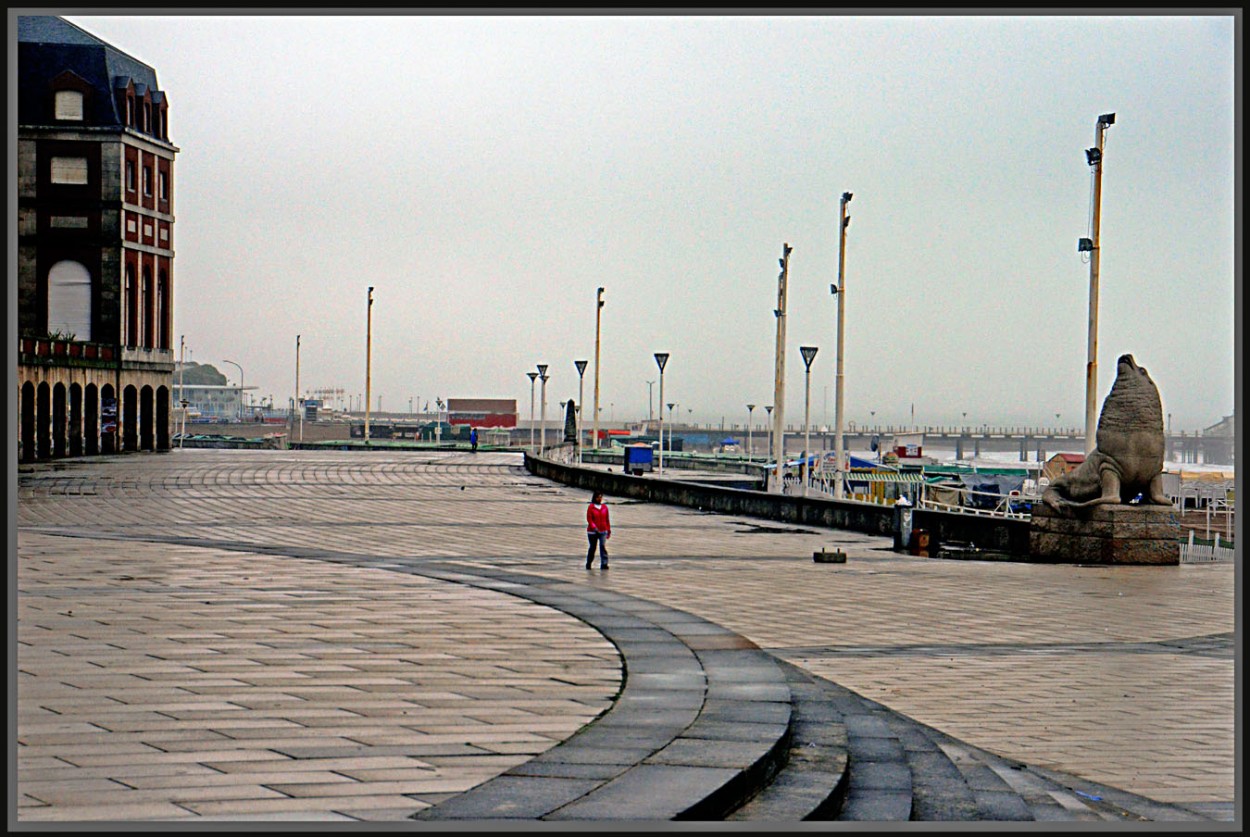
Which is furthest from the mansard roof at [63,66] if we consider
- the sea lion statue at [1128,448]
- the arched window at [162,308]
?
the sea lion statue at [1128,448]

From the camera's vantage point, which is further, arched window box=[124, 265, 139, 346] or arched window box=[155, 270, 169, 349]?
arched window box=[155, 270, 169, 349]

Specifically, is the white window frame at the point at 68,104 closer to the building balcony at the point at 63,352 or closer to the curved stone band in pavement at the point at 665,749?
the building balcony at the point at 63,352

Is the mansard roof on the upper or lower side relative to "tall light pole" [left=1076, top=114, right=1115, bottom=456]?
upper

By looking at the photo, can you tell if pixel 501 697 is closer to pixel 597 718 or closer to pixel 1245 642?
pixel 597 718

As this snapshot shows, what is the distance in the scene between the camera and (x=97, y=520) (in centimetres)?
2383

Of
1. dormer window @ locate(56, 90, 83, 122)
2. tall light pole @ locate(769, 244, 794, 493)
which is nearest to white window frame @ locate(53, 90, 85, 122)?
dormer window @ locate(56, 90, 83, 122)

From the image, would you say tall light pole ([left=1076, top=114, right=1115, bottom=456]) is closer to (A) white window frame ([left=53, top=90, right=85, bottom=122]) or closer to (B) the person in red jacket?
(B) the person in red jacket

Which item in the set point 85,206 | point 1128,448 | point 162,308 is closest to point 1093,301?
point 1128,448

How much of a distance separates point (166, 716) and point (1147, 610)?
11386mm

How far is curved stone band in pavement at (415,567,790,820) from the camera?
5758 millimetres

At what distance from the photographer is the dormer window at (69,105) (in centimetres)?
5697

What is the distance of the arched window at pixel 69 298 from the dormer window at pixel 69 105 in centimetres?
619

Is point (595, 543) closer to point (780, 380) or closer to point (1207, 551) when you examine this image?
point (1207, 551)

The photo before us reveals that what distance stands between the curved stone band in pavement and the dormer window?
53.7 m
